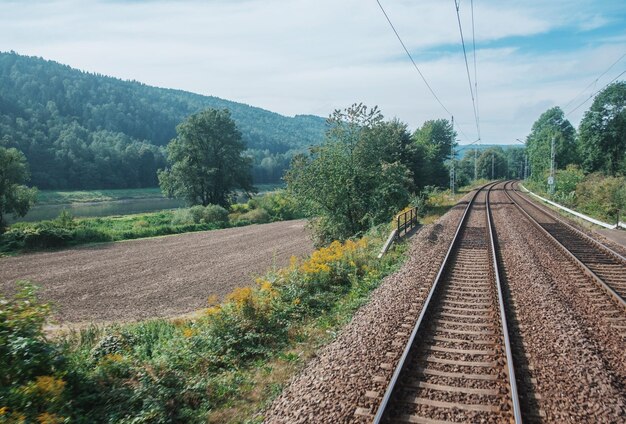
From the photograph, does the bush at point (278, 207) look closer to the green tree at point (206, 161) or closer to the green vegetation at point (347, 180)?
the green tree at point (206, 161)

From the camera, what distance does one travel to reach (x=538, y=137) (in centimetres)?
9162

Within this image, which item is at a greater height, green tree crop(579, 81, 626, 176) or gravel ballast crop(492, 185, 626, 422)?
green tree crop(579, 81, 626, 176)

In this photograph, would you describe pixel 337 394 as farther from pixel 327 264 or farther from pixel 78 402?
pixel 327 264

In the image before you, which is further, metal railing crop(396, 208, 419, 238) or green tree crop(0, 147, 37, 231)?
green tree crop(0, 147, 37, 231)

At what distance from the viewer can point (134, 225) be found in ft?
154

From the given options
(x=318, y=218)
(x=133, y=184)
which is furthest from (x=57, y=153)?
(x=318, y=218)

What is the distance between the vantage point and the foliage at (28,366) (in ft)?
17.8

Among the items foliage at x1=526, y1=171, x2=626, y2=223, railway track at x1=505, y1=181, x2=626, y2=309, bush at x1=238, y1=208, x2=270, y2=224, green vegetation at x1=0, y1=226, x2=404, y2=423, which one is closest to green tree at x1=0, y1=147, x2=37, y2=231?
bush at x1=238, y1=208, x2=270, y2=224

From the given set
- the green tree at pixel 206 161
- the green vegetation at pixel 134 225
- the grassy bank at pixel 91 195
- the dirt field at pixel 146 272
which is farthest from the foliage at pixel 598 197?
the grassy bank at pixel 91 195

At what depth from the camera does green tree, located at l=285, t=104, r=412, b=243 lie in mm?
23688

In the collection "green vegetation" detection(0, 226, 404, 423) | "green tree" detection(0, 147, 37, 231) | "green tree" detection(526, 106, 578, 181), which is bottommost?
"green vegetation" detection(0, 226, 404, 423)

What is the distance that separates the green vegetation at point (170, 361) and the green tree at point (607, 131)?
6220 centimetres

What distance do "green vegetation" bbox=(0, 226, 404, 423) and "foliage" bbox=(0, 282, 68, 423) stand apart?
1 centimetres

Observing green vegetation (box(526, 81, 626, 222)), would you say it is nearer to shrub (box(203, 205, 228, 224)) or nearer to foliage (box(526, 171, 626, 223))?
foliage (box(526, 171, 626, 223))
